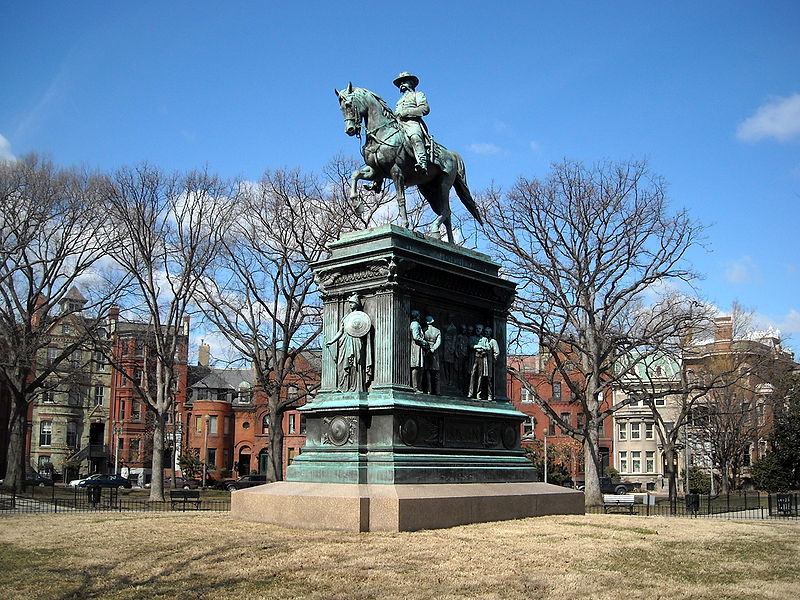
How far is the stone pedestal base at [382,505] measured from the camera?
48.6ft

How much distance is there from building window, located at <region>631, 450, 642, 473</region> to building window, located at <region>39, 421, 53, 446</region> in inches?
2285

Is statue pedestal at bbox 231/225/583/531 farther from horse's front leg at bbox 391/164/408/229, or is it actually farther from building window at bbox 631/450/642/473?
building window at bbox 631/450/642/473

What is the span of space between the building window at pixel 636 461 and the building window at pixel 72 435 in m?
55.9

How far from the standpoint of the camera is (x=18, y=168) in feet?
139

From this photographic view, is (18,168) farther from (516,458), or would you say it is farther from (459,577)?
(459,577)

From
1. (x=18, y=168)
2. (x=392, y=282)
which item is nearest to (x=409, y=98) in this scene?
(x=392, y=282)

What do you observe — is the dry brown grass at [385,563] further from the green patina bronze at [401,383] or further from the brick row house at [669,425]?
the brick row house at [669,425]

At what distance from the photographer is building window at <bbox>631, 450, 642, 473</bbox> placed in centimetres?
8656

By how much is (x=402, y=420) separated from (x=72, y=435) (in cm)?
7880

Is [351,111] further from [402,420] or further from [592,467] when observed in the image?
[592,467]

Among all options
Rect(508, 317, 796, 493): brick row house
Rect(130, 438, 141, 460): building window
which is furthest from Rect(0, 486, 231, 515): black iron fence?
Rect(130, 438, 141, 460): building window

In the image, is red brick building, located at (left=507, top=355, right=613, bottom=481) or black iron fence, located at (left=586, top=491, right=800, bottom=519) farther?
red brick building, located at (left=507, top=355, right=613, bottom=481)

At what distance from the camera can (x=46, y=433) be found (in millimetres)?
86312

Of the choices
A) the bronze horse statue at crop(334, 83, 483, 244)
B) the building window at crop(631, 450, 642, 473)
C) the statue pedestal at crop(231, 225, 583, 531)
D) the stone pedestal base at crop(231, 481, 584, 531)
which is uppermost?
the bronze horse statue at crop(334, 83, 483, 244)
